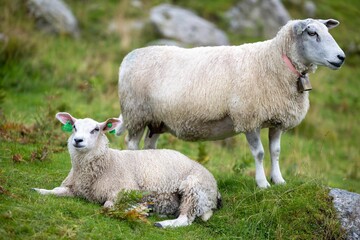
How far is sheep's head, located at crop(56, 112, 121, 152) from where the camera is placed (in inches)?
240

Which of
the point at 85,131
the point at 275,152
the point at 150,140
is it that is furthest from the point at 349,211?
the point at 85,131

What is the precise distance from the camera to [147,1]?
67.3ft

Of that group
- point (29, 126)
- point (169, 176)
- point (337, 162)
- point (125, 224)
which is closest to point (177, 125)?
point (169, 176)

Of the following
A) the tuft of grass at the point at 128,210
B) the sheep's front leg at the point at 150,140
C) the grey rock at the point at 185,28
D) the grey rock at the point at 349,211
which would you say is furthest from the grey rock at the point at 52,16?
the grey rock at the point at 349,211

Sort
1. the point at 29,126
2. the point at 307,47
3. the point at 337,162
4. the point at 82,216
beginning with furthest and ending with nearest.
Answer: the point at 337,162, the point at 29,126, the point at 307,47, the point at 82,216

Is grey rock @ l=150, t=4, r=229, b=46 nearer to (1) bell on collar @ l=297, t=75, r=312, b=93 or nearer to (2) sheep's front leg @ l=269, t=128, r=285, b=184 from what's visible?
(2) sheep's front leg @ l=269, t=128, r=285, b=184

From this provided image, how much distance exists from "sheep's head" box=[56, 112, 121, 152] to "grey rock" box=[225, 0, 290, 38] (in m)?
13.5

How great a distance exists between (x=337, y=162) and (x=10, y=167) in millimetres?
7406

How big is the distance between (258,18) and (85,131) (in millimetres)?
14615

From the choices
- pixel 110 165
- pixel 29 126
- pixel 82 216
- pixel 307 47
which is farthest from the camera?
pixel 29 126

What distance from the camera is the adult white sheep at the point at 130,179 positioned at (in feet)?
20.9

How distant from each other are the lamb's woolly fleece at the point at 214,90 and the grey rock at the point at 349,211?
1073 mm

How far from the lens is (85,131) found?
6199mm

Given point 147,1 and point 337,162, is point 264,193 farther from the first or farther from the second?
point 147,1
